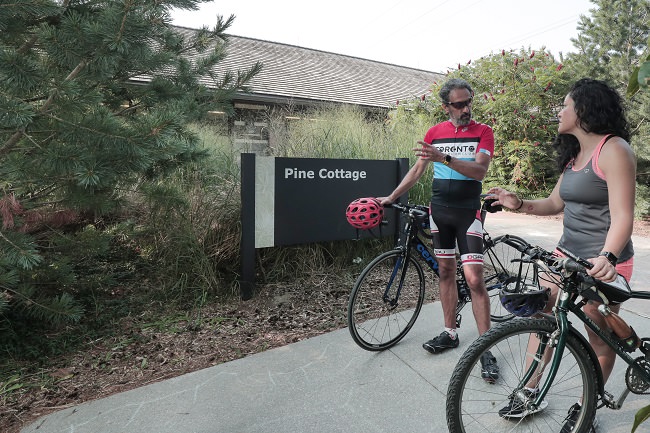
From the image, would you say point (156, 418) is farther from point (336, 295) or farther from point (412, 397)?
point (336, 295)

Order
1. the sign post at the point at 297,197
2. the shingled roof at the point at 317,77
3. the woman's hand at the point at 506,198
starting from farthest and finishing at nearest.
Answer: the shingled roof at the point at 317,77
the sign post at the point at 297,197
the woman's hand at the point at 506,198

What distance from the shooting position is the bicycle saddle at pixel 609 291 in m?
1.62

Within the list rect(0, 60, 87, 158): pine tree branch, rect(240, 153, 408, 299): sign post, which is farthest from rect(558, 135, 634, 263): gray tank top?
rect(0, 60, 87, 158): pine tree branch

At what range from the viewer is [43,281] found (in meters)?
3.19

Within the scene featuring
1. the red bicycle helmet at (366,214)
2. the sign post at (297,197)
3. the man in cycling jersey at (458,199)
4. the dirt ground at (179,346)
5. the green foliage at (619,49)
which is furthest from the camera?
the green foliage at (619,49)

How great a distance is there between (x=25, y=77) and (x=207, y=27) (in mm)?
1920

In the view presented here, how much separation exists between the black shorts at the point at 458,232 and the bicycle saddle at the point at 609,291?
97 centimetres

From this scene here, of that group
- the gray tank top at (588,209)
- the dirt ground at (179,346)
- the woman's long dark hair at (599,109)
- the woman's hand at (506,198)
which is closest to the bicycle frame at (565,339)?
the gray tank top at (588,209)

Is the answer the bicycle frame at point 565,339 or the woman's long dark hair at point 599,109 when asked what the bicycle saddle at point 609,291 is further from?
the woman's long dark hair at point 599,109

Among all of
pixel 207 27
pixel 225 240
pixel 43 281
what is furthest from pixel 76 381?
pixel 207 27

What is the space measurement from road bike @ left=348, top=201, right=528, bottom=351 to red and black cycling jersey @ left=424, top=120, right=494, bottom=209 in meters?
0.28

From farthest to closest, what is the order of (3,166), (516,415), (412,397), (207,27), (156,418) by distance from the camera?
1. (207,27)
2. (3,166)
3. (412,397)
4. (156,418)
5. (516,415)

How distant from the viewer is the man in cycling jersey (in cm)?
264

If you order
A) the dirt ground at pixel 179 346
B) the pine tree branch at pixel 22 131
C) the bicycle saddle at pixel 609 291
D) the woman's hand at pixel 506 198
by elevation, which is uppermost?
the pine tree branch at pixel 22 131
